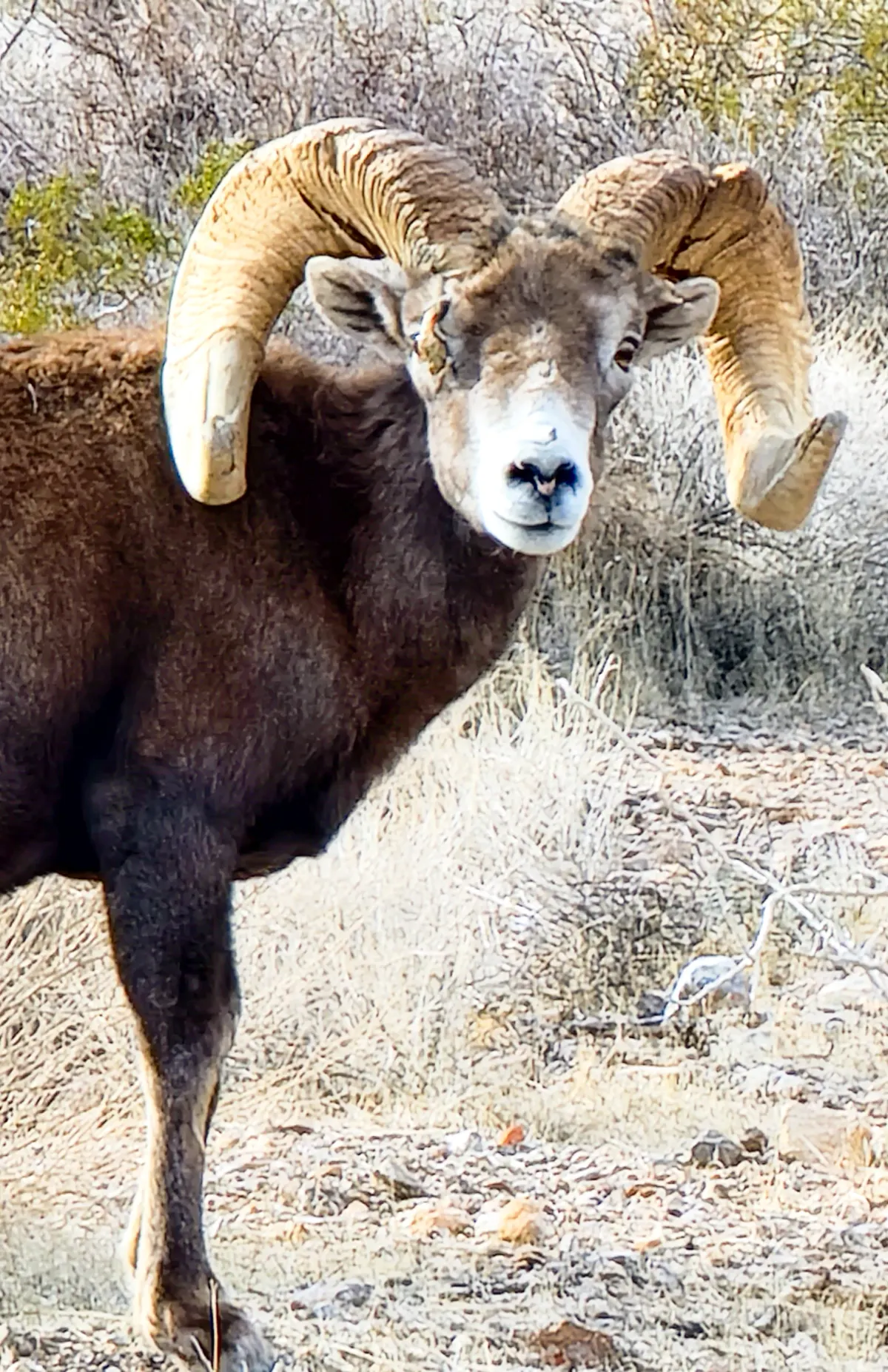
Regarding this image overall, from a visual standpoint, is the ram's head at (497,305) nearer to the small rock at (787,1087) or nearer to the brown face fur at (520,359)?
the brown face fur at (520,359)

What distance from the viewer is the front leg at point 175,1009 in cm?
A: 509

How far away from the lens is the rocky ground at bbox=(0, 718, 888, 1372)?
17.7 feet

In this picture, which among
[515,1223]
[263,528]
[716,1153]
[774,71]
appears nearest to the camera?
[263,528]

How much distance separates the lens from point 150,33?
14289 millimetres

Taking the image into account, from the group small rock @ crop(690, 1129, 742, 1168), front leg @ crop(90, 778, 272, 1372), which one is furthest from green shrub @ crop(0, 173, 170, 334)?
front leg @ crop(90, 778, 272, 1372)

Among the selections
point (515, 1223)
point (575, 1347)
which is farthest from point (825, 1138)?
point (575, 1347)

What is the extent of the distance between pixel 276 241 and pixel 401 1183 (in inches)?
105

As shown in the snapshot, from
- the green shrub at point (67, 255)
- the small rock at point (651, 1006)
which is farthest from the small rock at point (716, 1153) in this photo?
the green shrub at point (67, 255)

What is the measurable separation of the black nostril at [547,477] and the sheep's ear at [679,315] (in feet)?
2.81

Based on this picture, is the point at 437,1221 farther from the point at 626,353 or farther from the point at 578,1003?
the point at 626,353

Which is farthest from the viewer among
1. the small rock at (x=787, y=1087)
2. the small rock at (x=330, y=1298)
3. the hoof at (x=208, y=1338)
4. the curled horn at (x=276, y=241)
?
the small rock at (x=787, y=1087)

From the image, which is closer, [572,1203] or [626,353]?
[626,353]

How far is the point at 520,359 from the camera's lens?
4926 mm

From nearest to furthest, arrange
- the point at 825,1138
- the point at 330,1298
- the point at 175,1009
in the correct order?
the point at 175,1009 → the point at 330,1298 → the point at 825,1138
